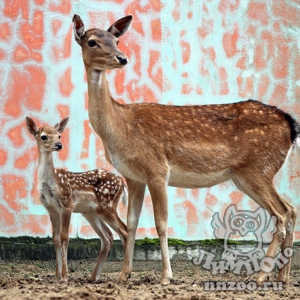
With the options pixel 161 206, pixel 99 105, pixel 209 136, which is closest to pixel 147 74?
pixel 209 136

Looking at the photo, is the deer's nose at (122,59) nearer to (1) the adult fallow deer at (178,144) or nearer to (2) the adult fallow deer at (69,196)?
(1) the adult fallow deer at (178,144)

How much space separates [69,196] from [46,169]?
0.38 metres

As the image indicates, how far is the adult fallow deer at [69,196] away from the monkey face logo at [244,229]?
146 centimetres

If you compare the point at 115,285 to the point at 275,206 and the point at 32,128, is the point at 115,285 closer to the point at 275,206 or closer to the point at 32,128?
the point at 275,206

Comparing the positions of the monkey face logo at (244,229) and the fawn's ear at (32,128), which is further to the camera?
the monkey face logo at (244,229)

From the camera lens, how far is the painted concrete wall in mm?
9219

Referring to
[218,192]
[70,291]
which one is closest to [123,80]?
[218,192]

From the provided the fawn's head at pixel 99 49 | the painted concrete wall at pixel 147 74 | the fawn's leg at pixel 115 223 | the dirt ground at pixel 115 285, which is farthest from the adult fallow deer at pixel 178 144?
the painted concrete wall at pixel 147 74

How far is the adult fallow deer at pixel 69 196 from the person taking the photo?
7.98 metres

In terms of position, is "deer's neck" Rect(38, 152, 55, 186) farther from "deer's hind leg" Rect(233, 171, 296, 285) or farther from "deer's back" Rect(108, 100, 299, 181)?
"deer's hind leg" Rect(233, 171, 296, 285)

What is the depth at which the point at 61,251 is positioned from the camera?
7.90m

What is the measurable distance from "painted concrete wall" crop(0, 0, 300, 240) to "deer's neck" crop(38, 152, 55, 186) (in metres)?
1.06

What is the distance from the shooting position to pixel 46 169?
8.10 meters

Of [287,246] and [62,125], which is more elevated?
[62,125]
